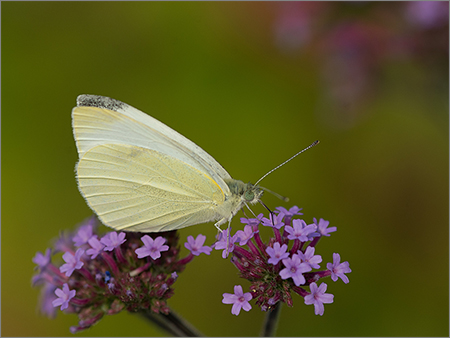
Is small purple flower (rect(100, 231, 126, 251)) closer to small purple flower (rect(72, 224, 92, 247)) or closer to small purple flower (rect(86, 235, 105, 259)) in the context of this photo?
small purple flower (rect(86, 235, 105, 259))

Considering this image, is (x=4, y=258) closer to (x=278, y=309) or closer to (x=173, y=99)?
(x=173, y=99)

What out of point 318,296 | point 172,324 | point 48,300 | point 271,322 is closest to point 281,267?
point 318,296

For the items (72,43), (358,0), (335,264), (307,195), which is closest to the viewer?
(335,264)

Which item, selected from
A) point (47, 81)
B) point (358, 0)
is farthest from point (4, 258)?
point (358, 0)

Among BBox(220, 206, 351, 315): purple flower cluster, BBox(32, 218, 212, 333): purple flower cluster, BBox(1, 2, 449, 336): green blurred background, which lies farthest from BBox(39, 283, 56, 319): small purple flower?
BBox(220, 206, 351, 315): purple flower cluster

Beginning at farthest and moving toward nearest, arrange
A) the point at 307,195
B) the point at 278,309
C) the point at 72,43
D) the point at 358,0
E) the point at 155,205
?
the point at 72,43, the point at 307,195, the point at 358,0, the point at 155,205, the point at 278,309

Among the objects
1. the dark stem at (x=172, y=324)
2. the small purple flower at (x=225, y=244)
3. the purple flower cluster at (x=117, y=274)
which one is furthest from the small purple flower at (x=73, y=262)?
the small purple flower at (x=225, y=244)

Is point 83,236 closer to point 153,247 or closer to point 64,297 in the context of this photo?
point 64,297
